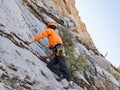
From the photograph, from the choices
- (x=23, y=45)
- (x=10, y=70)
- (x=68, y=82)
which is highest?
(x=23, y=45)

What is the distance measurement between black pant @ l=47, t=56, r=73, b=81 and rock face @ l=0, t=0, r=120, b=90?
0.34 m

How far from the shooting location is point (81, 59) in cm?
1850

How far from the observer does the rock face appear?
1136cm

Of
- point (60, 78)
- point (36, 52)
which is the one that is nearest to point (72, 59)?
point (36, 52)

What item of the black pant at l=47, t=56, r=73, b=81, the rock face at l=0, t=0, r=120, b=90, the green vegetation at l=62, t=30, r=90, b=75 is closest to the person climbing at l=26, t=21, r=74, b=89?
the black pant at l=47, t=56, r=73, b=81

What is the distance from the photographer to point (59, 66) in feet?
49.0

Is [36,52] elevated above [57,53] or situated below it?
above

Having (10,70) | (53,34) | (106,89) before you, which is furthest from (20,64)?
(106,89)

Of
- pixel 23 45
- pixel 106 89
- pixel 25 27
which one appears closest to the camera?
pixel 23 45

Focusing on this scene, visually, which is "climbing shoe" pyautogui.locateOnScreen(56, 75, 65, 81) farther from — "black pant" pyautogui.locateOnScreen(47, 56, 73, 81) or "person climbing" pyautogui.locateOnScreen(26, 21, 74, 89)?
"black pant" pyautogui.locateOnScreen(47, 56, 73, 81)

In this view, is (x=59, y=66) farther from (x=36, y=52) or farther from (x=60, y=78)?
(x=36, y=52)

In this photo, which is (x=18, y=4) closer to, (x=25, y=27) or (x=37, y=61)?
(x=25, y=27)

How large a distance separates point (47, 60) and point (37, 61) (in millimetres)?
1716

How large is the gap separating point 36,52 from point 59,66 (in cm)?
114
